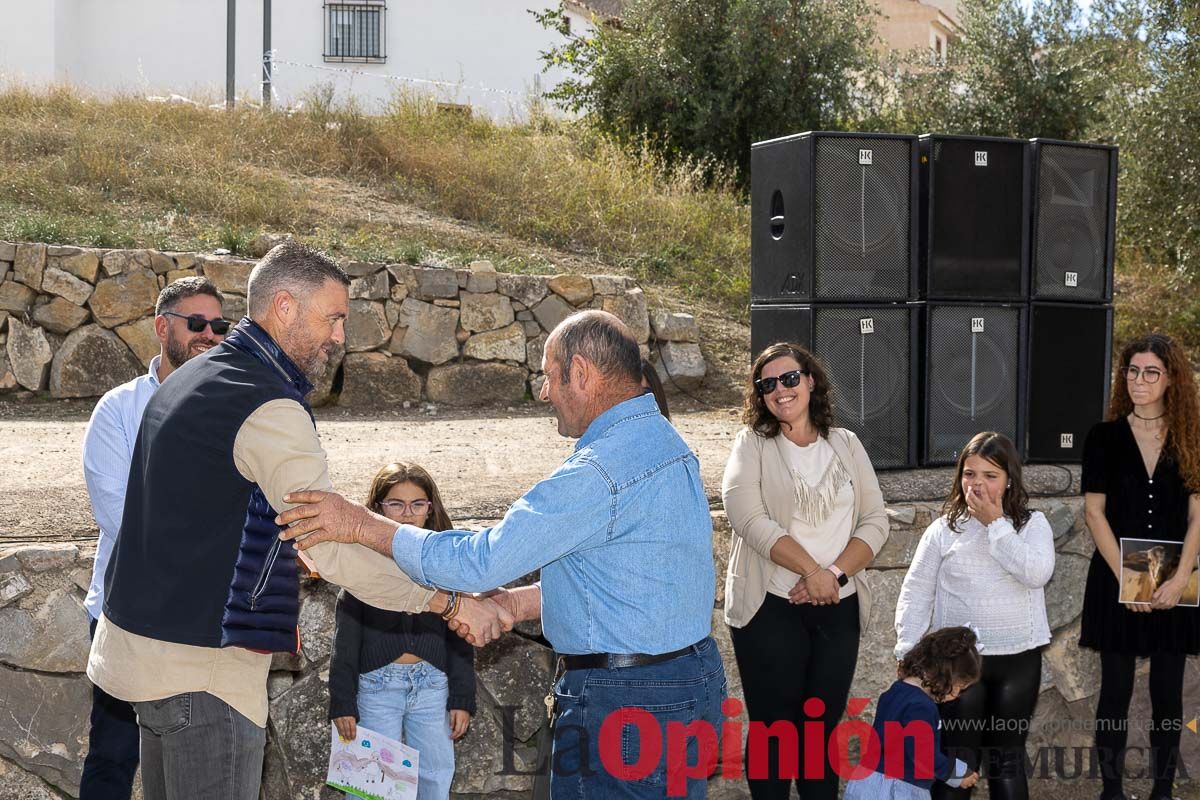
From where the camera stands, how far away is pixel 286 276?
2740 mm

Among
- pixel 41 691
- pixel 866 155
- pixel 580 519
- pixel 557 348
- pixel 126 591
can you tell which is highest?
pixel 866 155

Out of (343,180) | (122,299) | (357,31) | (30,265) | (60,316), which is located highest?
(357,31)

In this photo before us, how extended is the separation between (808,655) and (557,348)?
1.86 meters

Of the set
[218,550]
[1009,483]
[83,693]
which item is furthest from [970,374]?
[83,693]

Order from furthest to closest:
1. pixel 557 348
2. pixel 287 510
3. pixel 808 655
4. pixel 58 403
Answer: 1. pixel 58 403
2. pixel 808 655
3. pixel 557 348
4. pixel 287 510

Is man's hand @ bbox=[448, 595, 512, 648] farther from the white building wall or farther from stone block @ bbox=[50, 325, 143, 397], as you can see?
the white building wall

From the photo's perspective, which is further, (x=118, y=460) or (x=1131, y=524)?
(x=1131, y=524)

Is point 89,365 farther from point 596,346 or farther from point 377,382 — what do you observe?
point 596,346

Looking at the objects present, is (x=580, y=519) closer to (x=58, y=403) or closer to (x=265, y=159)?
(x=58, y=403)

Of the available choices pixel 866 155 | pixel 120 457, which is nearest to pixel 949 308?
pixel 866 155

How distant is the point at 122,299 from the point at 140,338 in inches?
12.9

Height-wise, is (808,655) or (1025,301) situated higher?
(1025,301)

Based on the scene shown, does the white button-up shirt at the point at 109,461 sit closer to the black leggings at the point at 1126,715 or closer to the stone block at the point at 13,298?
the black leggings at the point at 1126,715

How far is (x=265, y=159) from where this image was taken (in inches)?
472
